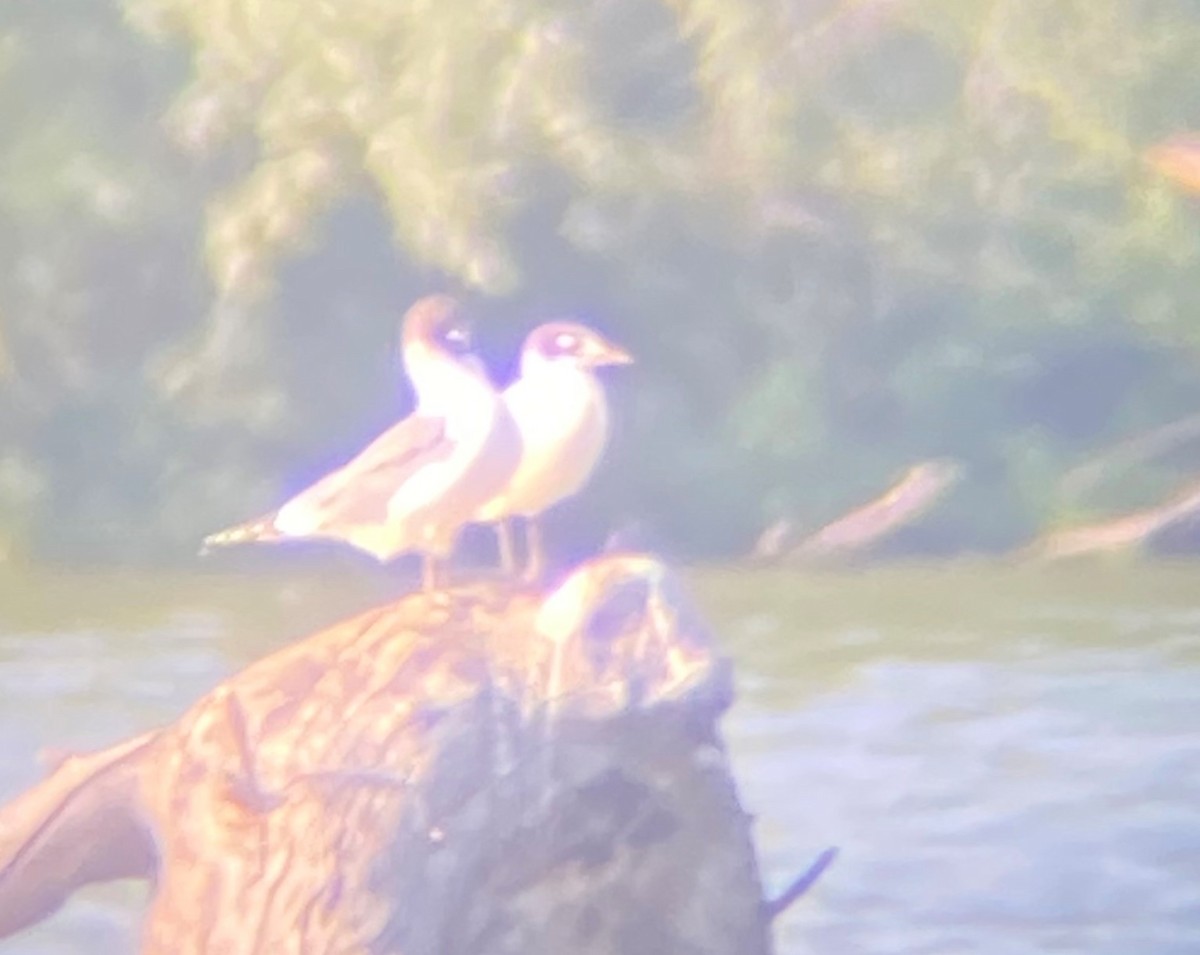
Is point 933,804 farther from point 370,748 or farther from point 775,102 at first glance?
point 775,102

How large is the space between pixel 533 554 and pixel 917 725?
1.53 ft

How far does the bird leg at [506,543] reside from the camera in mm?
2756

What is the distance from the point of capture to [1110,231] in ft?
9.48

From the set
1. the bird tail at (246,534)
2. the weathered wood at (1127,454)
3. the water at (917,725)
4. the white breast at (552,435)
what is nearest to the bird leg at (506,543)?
the white breast at (552,435)

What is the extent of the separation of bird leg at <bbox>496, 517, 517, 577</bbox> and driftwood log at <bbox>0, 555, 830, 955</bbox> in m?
0.02

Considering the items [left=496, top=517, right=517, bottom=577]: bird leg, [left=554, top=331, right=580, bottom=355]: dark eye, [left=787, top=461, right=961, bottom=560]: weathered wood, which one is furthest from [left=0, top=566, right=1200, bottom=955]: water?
[left=554, top=331, right=580, bottom=355]: dark eye

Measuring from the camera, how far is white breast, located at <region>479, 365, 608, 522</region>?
2777 millimetres

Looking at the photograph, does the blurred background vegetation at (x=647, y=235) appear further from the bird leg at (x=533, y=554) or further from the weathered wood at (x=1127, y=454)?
the bird leg at (x=533, y=554)

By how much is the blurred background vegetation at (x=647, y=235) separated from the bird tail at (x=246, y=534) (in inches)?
0.7

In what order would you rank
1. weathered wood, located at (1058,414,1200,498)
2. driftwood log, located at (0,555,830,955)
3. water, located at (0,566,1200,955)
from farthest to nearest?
weathered wood, located at (1058,414,1200,498)
water, located at (0,566,1200,955)
driftwood log, located at (0,555,830,955)

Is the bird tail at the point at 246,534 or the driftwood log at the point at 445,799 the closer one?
the driftwood log at the point at 445,799

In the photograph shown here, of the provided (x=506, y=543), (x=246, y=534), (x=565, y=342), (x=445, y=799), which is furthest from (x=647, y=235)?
(x=445, y=799)

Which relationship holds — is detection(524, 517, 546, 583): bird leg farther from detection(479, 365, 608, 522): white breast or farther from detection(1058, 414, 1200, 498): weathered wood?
detection(1058, 414, 1200, 498): weathered wood

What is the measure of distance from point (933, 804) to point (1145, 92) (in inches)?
33.3
